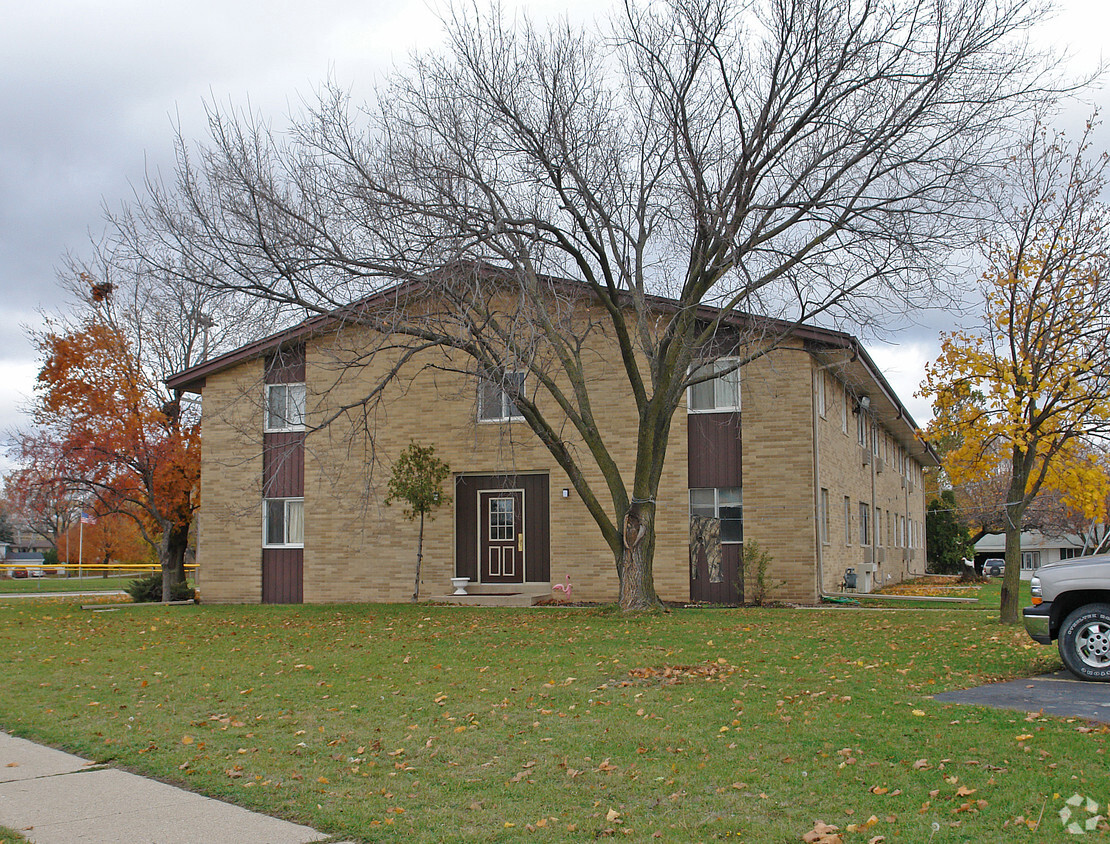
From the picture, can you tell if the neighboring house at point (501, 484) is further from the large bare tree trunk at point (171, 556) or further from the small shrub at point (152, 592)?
the small shrub at point (152, 592)

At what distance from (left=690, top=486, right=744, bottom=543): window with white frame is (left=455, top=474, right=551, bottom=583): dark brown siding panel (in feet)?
11.8

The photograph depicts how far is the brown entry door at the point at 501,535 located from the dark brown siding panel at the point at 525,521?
124mm

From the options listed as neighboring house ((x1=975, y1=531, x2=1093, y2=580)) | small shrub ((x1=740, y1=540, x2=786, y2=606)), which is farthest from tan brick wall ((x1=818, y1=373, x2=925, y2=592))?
neighboring house ((x1=975, y1=531, x2=1093, y2=580))

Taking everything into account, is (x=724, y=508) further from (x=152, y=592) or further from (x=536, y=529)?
(x=152, y=592)

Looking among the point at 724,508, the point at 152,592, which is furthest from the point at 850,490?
the point at 152,592

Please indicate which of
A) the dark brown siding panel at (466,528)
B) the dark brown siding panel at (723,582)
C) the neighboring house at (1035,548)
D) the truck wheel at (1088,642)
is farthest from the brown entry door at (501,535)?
the neighboring house at (1035,548)

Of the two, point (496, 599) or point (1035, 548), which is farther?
point (1035, 548)

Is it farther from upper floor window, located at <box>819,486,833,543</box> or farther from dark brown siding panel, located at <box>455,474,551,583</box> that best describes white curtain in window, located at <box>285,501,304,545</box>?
upper floor window, located at <box>819,486,833,543</box>

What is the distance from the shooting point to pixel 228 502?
2589 centimetres

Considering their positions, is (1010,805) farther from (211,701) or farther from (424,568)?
(424,568)

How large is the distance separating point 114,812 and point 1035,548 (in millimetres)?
76430

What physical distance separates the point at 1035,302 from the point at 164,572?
2201 cm

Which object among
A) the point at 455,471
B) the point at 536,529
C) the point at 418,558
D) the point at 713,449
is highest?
the point at 713,449

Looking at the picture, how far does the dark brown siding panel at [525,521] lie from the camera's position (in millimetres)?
23812
